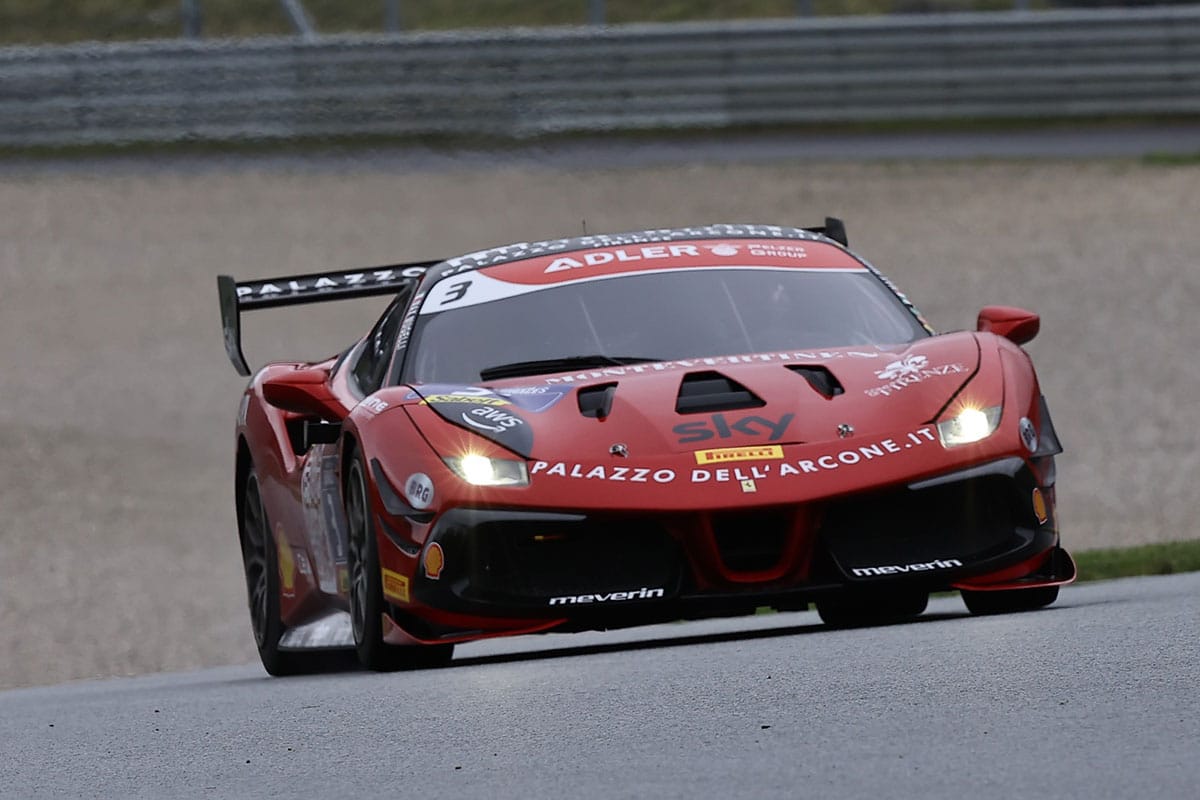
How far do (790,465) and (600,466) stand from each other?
0.46 metres

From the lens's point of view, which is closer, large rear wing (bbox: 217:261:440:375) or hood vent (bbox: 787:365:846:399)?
hood vent (bbox: 787:365:846:399)

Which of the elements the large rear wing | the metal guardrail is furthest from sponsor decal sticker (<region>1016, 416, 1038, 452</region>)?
the metal guardrail

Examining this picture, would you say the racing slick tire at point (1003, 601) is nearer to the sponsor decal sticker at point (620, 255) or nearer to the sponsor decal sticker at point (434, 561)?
the sponsor decal sticker at point (620, 255)

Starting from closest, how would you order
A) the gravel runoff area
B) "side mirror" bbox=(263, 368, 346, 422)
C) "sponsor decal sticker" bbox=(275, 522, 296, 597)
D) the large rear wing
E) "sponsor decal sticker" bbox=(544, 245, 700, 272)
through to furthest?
"side mirror" bbox=(263, 368, 346, 422), "sponsor decal sticker" bbox=(544, 245, 700, 272), "sponsor decal sticker" bbox=(275, 522, 296, 597), the large rear wing, the gravel runoff area

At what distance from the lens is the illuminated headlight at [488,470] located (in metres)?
6.34

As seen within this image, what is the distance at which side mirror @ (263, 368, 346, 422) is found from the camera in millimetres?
7379

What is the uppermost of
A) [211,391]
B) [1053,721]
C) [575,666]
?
[1053,721]

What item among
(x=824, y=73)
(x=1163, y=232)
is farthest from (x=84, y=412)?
(x=824, y=73)

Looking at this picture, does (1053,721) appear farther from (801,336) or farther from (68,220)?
(68,220)

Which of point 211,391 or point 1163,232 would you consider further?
point 1163,232

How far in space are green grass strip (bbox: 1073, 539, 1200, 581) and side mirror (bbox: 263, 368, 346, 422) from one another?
11.0ft

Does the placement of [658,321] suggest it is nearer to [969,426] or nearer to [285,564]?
[969,426]

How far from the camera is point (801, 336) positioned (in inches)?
287

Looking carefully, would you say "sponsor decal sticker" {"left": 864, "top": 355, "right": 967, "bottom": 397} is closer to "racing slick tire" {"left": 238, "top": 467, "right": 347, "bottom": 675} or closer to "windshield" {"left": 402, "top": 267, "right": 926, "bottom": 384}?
"windshield" {"left": 402, "top": 267, "right": 926, "bottom": 384}
